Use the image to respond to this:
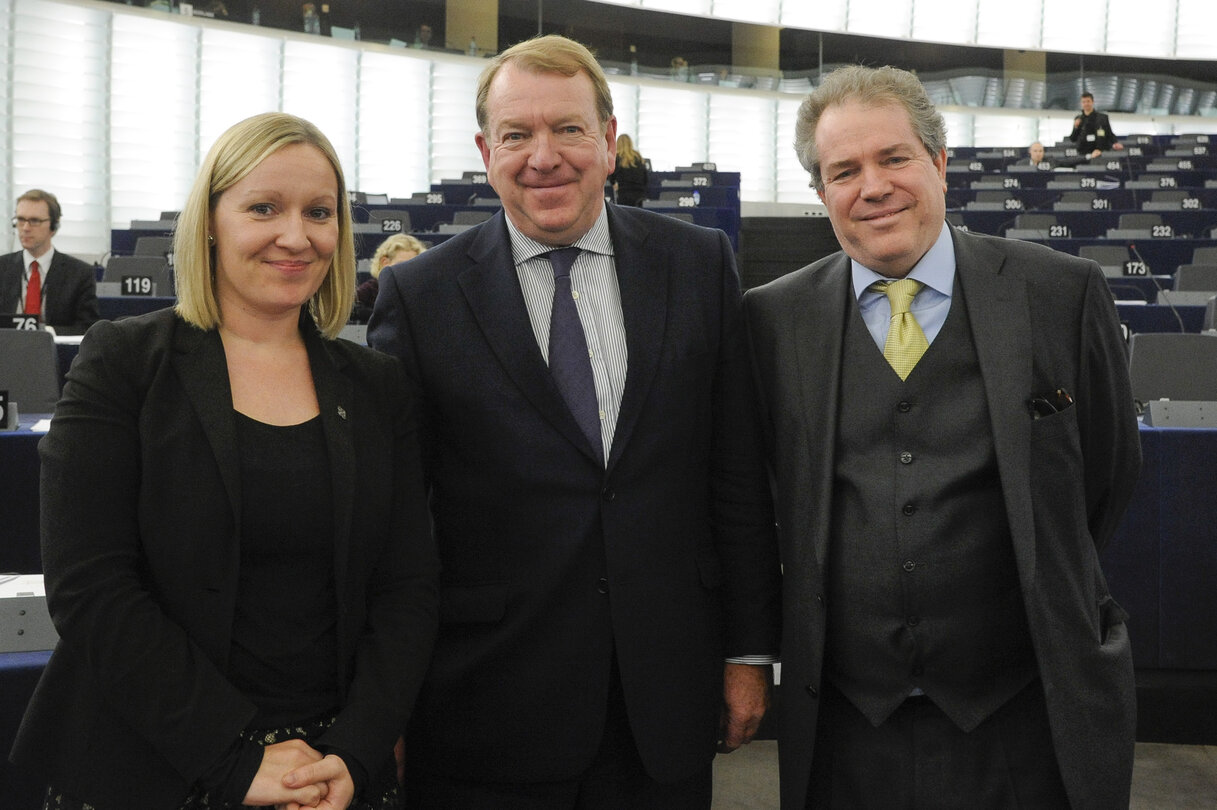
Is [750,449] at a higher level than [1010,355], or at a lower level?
lower

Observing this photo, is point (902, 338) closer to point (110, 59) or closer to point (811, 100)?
point (811, 100)

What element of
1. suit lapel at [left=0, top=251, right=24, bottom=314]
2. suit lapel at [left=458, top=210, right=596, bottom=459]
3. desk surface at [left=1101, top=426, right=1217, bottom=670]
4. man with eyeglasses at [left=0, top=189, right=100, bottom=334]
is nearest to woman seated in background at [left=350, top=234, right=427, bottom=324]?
man with eyeglasses at [left=0, top=189, right=100, bottom=334]

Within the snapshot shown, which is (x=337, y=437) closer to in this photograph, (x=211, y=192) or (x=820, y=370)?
(x=211, y=192)

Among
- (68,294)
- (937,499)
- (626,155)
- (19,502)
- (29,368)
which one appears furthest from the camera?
(626,155)

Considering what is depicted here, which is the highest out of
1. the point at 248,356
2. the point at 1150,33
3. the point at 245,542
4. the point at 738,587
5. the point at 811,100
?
the point at 1150,33

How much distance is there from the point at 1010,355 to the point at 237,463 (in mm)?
986

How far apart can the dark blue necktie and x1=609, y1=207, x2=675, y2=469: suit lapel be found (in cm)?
4

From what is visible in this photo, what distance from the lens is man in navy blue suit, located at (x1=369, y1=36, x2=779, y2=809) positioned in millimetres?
1558

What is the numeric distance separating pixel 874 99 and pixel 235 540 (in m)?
1.03

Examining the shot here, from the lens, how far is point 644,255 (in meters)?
1.69

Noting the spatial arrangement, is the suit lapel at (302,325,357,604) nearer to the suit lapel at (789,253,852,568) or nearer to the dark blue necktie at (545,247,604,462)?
the dark blue necktie at (545,247,604,462)

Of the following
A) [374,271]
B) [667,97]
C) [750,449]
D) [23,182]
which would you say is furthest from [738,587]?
[667,97]

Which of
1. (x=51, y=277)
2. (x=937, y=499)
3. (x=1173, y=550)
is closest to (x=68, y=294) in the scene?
(x=51, y=277)

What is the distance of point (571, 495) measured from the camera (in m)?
1.55
